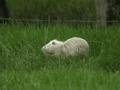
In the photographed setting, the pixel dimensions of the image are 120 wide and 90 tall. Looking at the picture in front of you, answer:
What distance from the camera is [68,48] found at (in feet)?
22.0

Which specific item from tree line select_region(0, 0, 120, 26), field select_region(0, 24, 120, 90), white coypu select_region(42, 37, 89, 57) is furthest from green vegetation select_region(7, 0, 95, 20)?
white coypu select_region(42, 37, 89, 57)

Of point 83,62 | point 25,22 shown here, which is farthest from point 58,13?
point 83,62

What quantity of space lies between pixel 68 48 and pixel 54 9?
5.80 metres

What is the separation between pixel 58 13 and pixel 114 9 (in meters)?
3.45

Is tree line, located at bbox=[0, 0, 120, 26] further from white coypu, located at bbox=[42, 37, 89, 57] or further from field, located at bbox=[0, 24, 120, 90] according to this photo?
white coypu, located at bbox=[42, 37, 89, 57]

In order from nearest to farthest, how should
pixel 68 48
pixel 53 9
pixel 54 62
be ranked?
pixel 54 62, pixel 68 48, pixel 53 9

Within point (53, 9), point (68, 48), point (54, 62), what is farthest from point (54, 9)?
point (54, 62)

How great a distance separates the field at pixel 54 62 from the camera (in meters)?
5.27

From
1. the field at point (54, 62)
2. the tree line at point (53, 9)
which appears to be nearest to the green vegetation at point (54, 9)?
the tree line at point (53, 9)

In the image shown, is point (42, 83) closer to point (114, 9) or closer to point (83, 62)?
point (83, 62)

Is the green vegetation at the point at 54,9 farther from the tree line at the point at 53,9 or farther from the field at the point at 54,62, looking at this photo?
the field at the point at 54,62

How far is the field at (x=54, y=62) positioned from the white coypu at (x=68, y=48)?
0.33 feet

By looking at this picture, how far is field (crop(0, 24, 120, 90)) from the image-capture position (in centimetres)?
527

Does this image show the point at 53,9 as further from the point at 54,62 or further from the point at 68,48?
the point at 54,62
